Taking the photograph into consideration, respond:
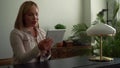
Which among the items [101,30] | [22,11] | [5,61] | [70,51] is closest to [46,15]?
[70,51]

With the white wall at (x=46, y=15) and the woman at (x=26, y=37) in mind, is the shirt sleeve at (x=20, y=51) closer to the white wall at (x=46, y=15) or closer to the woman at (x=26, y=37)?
the woman at (x=26, y=37)

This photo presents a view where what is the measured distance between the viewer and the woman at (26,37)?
169 centimetres

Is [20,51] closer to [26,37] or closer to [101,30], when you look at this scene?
[26,37]

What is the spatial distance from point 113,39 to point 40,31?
7.36ft

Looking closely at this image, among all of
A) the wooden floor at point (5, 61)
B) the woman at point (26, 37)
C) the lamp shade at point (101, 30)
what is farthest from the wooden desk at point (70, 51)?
the lamp shade at point (101, 30)

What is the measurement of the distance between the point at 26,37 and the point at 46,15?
115 inches

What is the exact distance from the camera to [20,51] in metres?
1.69

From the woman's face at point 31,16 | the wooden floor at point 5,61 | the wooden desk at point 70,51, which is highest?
the woman's face at point 31,16

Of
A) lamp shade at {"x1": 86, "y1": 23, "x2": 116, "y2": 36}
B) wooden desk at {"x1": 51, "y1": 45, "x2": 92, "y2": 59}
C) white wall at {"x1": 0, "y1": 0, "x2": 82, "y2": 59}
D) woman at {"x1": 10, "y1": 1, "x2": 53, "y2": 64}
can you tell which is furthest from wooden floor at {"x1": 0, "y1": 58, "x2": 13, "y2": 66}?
lamp shade at {"x1": 86, "y1": 23, "x2": 116, "y2": 36}

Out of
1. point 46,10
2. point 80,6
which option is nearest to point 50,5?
point 46,10

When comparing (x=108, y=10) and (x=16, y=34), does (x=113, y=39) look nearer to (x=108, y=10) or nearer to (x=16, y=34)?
(x=108, y=10)

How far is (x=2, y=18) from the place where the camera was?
13.7ft

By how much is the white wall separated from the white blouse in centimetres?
250

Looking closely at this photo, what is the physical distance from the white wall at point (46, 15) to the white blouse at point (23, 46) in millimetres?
2501
